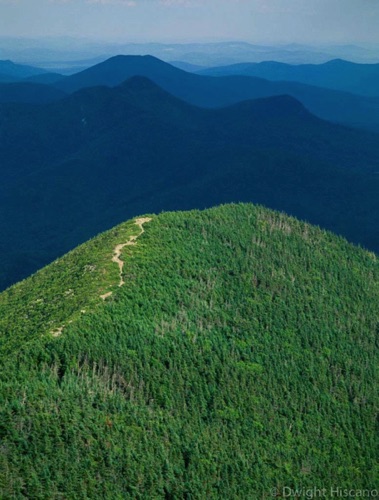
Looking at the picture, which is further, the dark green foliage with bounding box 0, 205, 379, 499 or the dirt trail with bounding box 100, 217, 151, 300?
the dirt trail with bounding box 100, 217, 151, 300

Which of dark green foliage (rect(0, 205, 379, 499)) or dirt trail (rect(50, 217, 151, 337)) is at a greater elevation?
dirt trail (rect(50, 217, 151, 337))

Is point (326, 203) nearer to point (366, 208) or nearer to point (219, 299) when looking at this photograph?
point (366, 208)

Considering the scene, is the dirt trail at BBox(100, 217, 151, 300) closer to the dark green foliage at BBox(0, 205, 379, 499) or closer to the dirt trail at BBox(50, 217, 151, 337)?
the dirt trail at BBox(50, 217, 151, 337)

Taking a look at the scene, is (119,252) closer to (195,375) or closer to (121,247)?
(121,247)

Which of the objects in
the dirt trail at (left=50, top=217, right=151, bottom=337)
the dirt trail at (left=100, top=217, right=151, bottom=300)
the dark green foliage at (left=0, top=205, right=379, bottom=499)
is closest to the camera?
the dark green foliage at (left=0, top=205, right=379, bottom=499)

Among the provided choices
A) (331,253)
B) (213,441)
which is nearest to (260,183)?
(331,253)

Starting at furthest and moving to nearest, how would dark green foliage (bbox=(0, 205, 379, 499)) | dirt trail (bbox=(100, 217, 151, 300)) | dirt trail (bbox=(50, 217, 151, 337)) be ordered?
1. dirt trail (bbox=(100, 217, 151, 300))
2. dirt trail (bbox=(50, 217, 151, 337))
3. dark green foliage (bbox=(0, 205, 379, 499))

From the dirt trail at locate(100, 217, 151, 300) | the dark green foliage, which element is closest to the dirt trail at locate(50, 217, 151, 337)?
the dirt trail at locate(100, 217, 151, 300)

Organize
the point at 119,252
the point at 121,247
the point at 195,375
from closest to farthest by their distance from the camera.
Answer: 1. the point at 195,375
2. the point at 119,252
3. the point at 121,247

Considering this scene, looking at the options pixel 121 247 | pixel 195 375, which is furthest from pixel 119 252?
pixel 195 375
